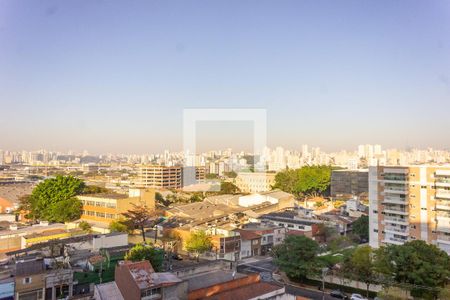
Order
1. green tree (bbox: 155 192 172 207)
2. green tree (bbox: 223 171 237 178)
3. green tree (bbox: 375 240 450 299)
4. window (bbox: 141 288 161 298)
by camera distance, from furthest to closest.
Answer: green tree (bbox: 223 171 237 178), green tree (bbox: 155 192 172 207), green tree (bbox: 375 240 450 299), window (bbox: 141 288 161 298)

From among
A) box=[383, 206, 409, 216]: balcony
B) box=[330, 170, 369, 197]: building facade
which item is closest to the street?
box=[383, 206, 409, 216]: balcony

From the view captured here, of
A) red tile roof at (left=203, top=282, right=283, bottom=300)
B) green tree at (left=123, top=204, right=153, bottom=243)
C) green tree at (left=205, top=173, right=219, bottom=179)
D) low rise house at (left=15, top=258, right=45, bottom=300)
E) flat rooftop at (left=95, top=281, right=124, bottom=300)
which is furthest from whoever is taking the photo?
green tree at (left=205, top=173, right=219, bottom=179)

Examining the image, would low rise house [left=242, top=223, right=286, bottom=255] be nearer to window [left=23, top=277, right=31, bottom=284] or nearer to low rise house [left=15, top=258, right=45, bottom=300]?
low rise house [left=15, top=258, right=45, bottom=300]

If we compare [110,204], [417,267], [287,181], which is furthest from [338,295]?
[287,181]

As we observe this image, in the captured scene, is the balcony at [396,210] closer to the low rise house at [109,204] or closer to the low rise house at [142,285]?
the low rise house at [142,285]

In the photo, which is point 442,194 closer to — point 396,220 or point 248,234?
point 396,220

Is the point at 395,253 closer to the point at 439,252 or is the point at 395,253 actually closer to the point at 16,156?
the point at 439,252
